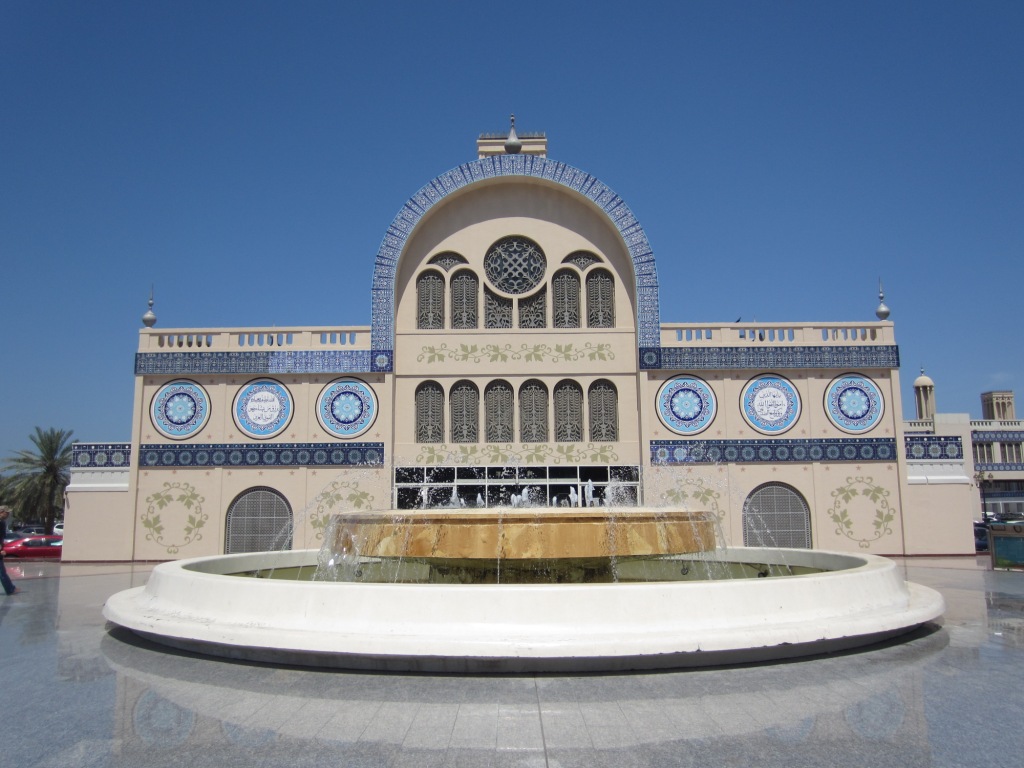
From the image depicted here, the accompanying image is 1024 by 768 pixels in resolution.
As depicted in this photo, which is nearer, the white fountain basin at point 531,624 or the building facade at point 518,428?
the white fountain basin at point 531,624

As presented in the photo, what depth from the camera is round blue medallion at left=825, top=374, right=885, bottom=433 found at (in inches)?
681

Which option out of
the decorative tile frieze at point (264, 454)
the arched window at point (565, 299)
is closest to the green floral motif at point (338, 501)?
the decorative tile frieze at point (264, 454)

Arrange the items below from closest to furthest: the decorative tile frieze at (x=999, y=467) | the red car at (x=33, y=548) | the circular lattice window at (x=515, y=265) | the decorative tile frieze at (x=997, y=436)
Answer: the circular lattice window at (x=515, y=265)
the red car at (x=33, y=548)
the decorative tile frieze at (x=999, y=467)
the decorative tile frieze at (x=997, y=436)

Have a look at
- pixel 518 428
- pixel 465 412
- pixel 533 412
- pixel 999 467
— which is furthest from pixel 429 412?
pixel 999 467

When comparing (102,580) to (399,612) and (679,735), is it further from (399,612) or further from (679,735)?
(679,735)

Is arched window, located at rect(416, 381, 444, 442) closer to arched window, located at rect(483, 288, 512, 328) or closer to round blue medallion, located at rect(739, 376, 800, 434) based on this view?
arched window, located at rect(483, 288, 512, 328)

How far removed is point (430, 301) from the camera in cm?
1798

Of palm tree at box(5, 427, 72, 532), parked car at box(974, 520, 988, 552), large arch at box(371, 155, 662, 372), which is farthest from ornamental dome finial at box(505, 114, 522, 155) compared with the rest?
palm tree at box(5, 427, 72, 532)

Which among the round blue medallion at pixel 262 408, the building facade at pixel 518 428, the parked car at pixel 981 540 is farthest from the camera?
the parked car at pixel 981 540

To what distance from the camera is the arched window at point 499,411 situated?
682 inches

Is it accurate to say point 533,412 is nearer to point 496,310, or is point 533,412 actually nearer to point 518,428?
point 518,428

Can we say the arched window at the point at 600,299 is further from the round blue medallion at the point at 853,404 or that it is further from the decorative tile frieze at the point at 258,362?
the round blue medallion at the point at 853,404

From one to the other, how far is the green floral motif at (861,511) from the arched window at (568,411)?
18.6ft

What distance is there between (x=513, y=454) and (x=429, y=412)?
2074mm
